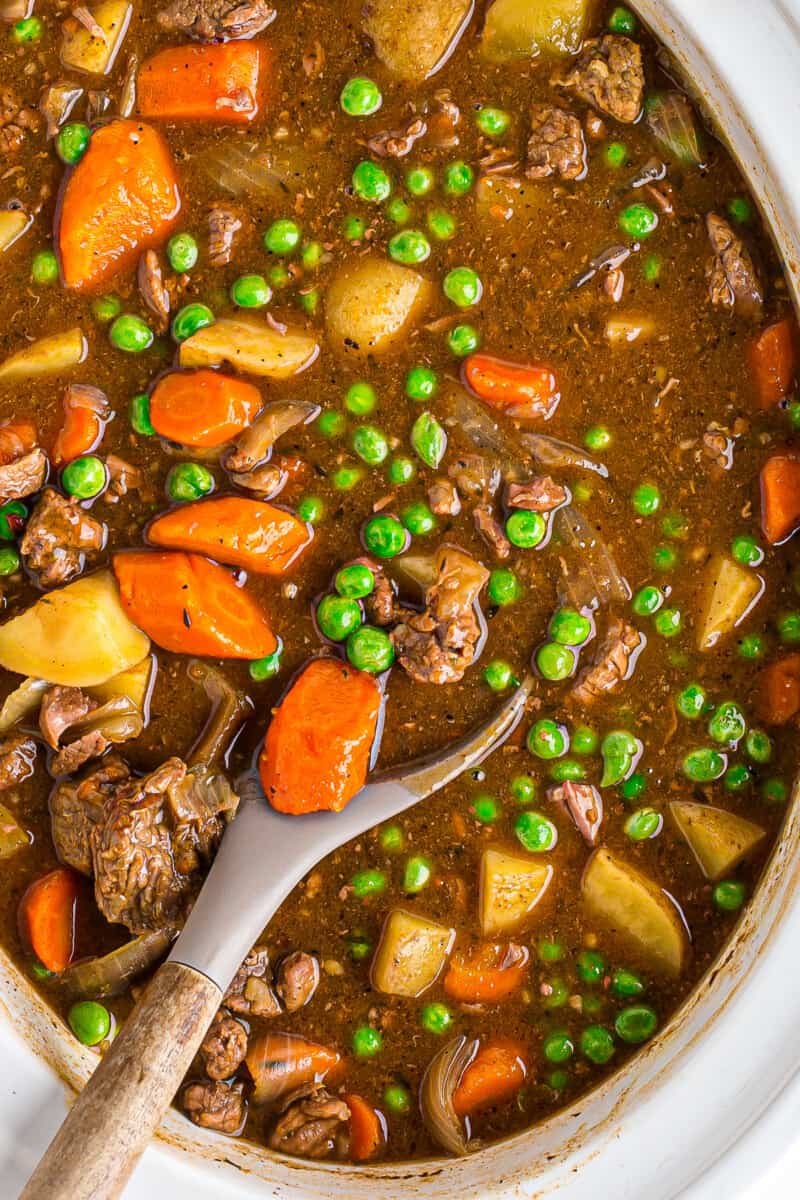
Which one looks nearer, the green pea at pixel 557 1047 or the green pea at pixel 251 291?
the green pea at pixel 251 291

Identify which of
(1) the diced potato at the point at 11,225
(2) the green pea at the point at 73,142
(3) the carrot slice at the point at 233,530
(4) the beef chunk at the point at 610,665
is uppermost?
(2) the green pea at the point at 73,142

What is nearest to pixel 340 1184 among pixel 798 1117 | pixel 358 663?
pixel 798 1117

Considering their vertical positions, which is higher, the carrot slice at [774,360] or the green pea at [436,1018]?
the carrot slice at [774,360]

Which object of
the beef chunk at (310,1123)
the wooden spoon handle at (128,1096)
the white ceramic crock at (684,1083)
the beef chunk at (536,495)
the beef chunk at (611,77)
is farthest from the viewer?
the beef chunk at (310,1123)

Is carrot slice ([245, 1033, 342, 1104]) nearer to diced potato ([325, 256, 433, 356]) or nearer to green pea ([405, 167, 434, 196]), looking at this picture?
diced potato ([325, 256, 433, 356])

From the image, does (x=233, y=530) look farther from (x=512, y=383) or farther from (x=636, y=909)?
(x=636, y=909)

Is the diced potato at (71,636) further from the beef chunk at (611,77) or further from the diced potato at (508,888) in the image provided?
the beef chunk at (611,77)

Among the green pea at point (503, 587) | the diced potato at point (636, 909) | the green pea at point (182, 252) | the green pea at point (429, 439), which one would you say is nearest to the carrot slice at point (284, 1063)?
the diced potato at point (636, 909)

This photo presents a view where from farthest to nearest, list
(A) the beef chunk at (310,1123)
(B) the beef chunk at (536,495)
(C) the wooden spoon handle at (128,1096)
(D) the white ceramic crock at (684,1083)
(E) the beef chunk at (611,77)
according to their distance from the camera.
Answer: (A) the beef chunk at (310,1123) < (B) the beef chunk at (536,495) < (E) the beef chunk at (611,77) < (D) the white ceramic crock at (684,1083) < (C) the wooden spoon handle at (128,1096)
